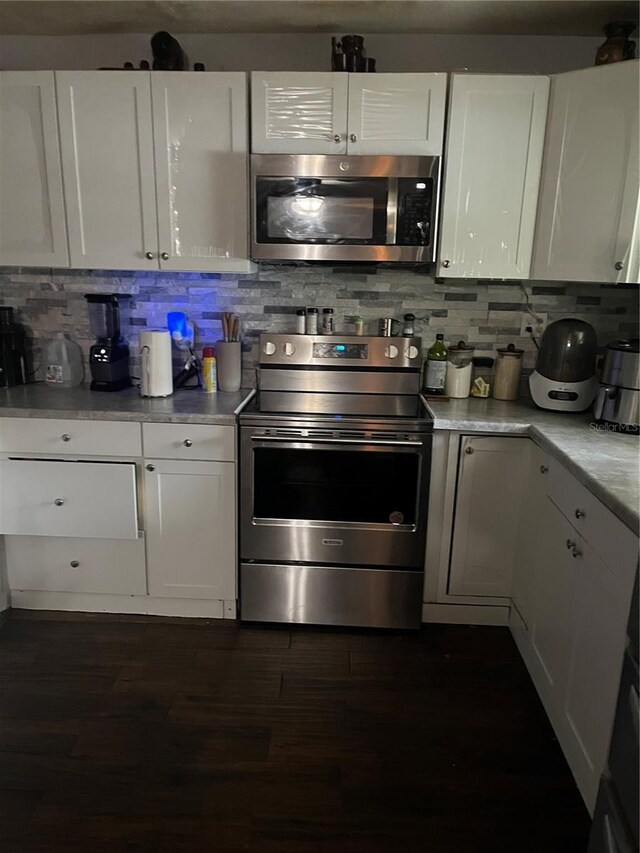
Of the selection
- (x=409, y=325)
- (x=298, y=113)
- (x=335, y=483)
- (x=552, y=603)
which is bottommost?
(x=552, y=603)

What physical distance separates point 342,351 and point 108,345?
3.42 feet

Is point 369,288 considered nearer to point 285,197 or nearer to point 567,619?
point 285,197

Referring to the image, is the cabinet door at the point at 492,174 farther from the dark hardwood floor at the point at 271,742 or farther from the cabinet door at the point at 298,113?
the dark hardwood floor at the point at 271,742

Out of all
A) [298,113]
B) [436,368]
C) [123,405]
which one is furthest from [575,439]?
[123,405]

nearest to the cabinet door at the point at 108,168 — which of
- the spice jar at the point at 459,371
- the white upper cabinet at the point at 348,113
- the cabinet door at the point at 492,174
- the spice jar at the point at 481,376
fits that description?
the white upper cabinet at the point at 348,113

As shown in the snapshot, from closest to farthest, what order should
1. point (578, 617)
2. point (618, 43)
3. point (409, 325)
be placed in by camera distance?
1. point (578, 617)
2. point (618, 43)
3. point (409, 325)

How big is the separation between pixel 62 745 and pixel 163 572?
2.45ft

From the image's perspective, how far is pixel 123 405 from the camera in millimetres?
2402

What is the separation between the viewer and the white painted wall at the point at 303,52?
2.49 metres

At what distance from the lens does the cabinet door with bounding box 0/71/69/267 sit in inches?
92.5

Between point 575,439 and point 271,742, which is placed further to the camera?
point 575,439

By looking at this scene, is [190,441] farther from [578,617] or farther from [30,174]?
[578,617]

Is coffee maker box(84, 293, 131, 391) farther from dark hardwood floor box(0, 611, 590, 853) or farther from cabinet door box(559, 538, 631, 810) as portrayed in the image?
cabinet door box(559, 538, 631, 810)

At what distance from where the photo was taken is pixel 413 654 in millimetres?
2328
